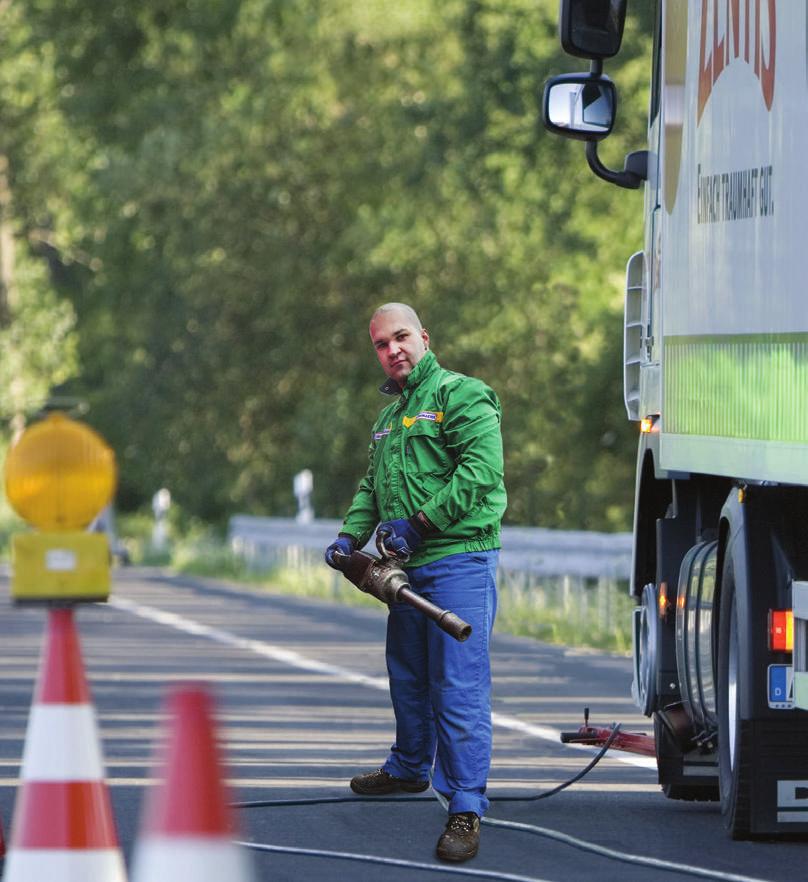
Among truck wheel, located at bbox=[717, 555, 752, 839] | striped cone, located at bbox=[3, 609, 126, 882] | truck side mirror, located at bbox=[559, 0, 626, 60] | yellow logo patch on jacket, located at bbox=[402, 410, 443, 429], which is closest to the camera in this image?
striped cone, located at bbox=[3, 609, 126, 882]

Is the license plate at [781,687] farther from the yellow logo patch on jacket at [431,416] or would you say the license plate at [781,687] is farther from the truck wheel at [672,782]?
the truck wheel at [672,782]

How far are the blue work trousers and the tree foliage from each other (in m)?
22.4

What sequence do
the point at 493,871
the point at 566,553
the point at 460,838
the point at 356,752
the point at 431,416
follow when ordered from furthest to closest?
1. the point at 566,553
2. the point at 356,752
3. the point at 431,416
4. the point at 460,838
5. the point at 493,871

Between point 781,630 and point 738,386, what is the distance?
33.1 inches

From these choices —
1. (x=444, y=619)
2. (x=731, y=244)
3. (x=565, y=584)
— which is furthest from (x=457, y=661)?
(x=565, y=584)

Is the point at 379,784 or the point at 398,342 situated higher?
the point at 398,342

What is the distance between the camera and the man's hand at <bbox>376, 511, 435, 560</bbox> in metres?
9.69

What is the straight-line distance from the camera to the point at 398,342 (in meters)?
10.0

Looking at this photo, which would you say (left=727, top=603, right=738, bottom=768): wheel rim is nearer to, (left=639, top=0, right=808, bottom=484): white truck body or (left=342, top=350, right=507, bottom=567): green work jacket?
(left=639, top=0, right=808, bottom=484): white truck body

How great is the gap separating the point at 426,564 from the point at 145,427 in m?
35.6

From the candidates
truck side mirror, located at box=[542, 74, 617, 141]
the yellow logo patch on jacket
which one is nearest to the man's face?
the yellow logo patch on jacket

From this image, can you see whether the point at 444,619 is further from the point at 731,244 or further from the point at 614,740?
the point at 614,740

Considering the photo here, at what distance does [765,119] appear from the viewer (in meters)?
9.06

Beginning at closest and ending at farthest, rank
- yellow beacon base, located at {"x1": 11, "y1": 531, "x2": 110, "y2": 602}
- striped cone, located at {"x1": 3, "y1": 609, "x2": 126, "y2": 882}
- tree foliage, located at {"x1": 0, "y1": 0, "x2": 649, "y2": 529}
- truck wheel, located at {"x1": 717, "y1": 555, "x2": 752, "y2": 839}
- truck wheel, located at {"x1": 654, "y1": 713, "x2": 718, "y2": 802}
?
striped cone, located at {"x1": 3, "y1": 609, "x2": 126, "y2": 882}, yellow beacon base, located at {"x1": 11, "y1": 531, "x2": 110, "y2": 602}, truck wheel, located at {"x1": 717, "y1": 555, "x2": 752, "y2": 839}, truck wheel, located at {"x1": 654, "y1": 713, "x2": 718, "y2": 802}, tree foliage, located at {"x1": 0, "y1": 0, "x2": 649, "y2": 529}
